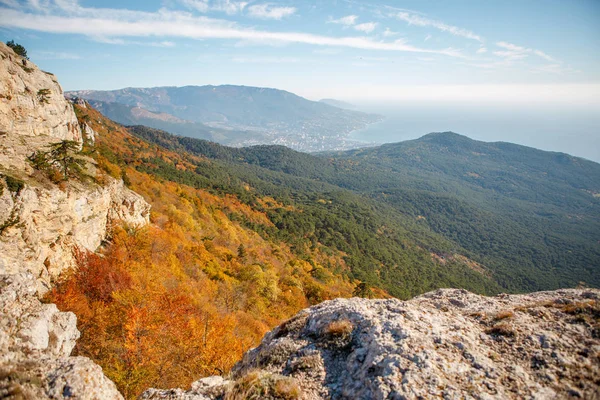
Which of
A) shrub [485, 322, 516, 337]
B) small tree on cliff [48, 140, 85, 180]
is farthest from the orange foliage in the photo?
shrub [485, 322, 516, 337]

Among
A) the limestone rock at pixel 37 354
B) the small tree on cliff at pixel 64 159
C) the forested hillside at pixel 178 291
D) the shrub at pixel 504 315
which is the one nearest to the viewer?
the limestone rock at pixel 37 354

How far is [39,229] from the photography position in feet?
54.1

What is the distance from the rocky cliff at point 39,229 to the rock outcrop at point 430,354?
221 cm

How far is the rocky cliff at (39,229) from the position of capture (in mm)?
5895

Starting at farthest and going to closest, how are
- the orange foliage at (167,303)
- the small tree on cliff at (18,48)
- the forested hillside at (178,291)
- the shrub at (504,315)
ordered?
the small tree on cliff at (18,48)
the forested hillside at (178,291)
the orange foliage at (167,303)
the shrub at (504,315)

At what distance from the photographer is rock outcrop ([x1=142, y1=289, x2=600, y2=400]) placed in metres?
5.41

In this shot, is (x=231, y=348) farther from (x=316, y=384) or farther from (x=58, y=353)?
(x=316, y=384)

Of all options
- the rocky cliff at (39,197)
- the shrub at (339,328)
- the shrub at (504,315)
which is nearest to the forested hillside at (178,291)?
the rocky cliff at (39,197)

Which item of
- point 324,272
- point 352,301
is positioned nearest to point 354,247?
point 324,272

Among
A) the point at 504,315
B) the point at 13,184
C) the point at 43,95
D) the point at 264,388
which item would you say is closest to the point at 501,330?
the point at 504,315

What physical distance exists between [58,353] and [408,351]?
9610 millimetres

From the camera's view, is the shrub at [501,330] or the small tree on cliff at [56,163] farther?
the small tree on cliff at [56,163]

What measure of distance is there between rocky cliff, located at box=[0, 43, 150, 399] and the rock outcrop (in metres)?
2.21

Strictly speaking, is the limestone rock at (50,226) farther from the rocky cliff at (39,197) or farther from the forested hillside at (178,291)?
the forested hillside at (178,291)
